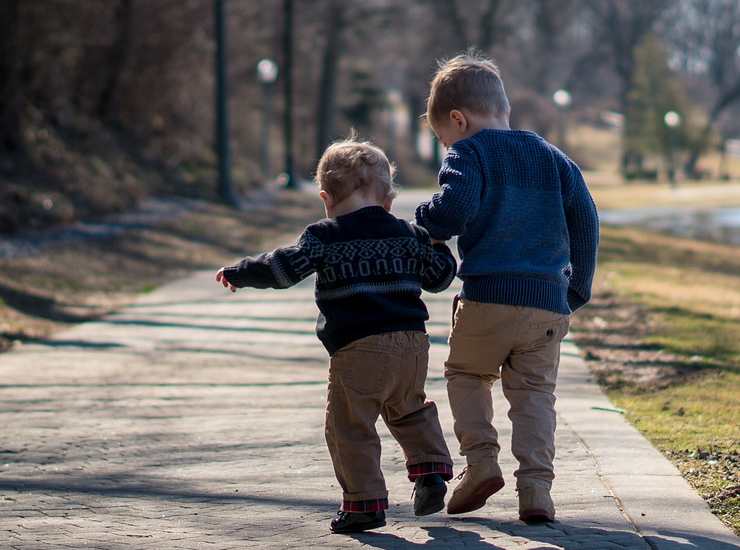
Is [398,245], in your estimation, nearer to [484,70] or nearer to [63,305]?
[484,70]

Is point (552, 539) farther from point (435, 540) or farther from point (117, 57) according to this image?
point (117, 57)

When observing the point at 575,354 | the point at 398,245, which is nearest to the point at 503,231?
the point at 398,245

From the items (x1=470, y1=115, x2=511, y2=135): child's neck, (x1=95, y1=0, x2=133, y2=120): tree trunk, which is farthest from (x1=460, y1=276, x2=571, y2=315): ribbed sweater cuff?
(x1=95, y1=0, x2=133, y2=120): tree trunk

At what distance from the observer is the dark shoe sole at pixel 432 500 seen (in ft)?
14.3

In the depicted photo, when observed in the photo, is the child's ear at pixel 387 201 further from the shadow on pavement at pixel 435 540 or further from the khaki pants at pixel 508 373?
the shadow on pavement at pixel 435 540

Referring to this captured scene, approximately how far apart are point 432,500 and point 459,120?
1.34 meters

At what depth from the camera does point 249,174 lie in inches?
1339

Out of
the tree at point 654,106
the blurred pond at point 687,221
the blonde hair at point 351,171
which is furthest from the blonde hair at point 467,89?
the tree at point 654,106

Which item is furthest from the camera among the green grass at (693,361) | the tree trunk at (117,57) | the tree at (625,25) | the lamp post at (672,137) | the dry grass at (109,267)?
the tree at (625,25)

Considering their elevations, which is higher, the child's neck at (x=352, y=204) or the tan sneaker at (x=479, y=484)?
the child's neck at (x=352, y=204)

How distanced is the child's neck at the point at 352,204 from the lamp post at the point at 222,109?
63.3ft

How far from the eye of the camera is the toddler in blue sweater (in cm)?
434

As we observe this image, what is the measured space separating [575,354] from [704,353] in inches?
32.9

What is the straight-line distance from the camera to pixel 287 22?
36375mm
